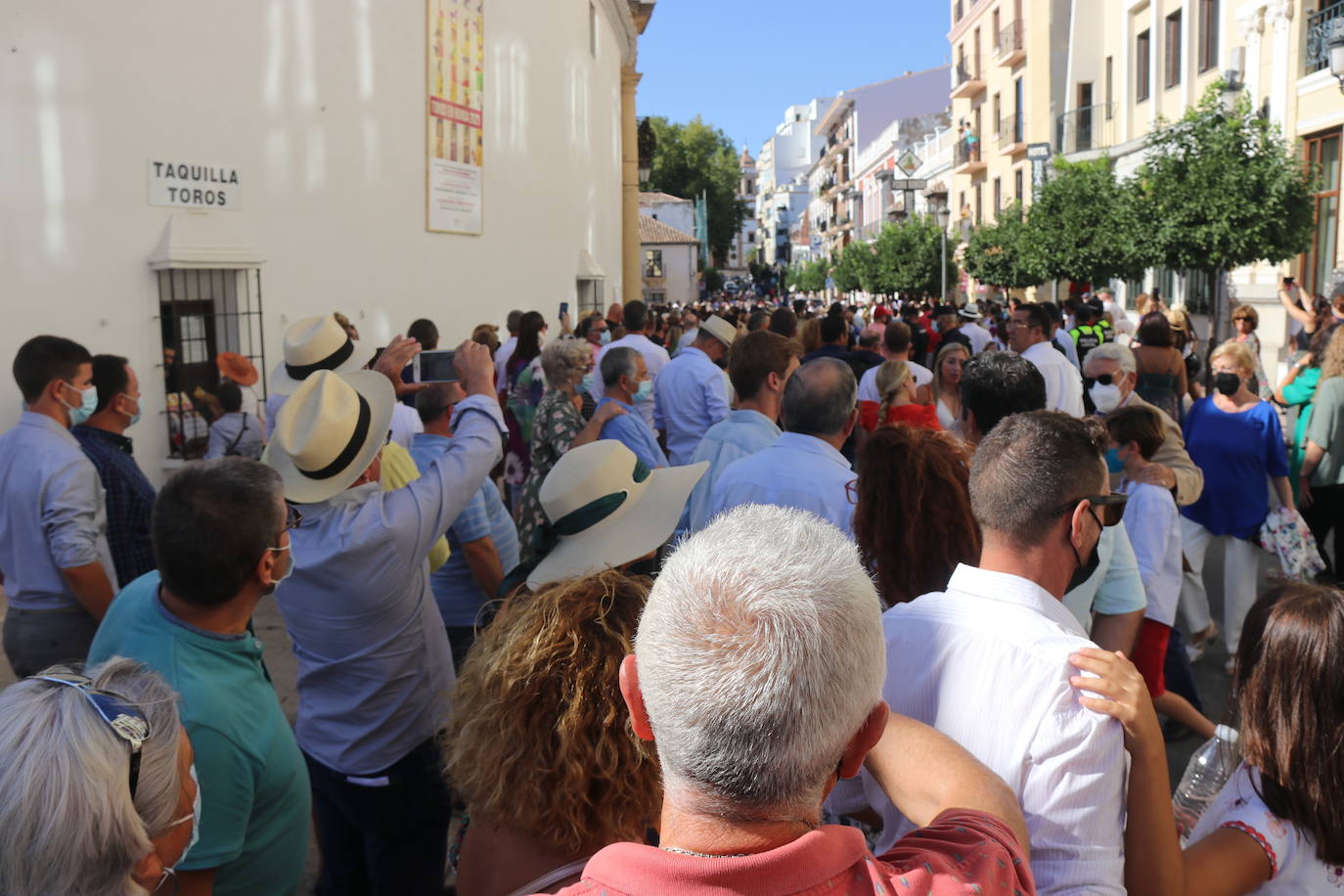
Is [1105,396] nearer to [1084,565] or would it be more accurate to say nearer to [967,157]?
[1084,565]

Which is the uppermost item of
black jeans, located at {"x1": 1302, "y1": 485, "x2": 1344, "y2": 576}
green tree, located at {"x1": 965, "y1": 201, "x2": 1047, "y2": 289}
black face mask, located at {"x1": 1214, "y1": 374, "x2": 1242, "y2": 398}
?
green tree, located at {"x1": 965, "y1": 201, "x2": 1047, "y2": 289}

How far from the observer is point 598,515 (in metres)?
2.95

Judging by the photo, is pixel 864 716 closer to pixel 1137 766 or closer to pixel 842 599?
pixel 842 599

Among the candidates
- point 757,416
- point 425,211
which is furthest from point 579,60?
point 757,416

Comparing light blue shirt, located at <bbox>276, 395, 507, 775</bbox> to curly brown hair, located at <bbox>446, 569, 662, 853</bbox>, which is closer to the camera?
curly brown hair, located at <bbox>446, 569, 662, 853</bbox>

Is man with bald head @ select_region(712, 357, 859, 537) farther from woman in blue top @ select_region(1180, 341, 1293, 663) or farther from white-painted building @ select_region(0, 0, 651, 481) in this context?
white-painted building @ select_region(0, 0, 651, 481)

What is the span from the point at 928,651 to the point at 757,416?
289 centimetres

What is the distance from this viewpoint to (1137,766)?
1.82 meters

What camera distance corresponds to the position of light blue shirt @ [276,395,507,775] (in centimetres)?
290

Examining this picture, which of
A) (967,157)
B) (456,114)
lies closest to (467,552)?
(456,114)

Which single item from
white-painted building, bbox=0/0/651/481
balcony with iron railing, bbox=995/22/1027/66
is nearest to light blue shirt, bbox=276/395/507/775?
white-painted building, bbox=0/0/651/481

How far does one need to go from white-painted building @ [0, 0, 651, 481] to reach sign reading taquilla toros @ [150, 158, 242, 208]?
2 cm

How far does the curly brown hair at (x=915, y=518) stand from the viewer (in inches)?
113

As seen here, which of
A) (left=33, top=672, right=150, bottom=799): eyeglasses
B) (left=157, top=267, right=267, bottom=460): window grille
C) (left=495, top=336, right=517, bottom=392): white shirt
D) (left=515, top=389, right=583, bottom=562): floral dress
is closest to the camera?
A: (left=33, top=672, right=150, bottom=799): eyeglasses
